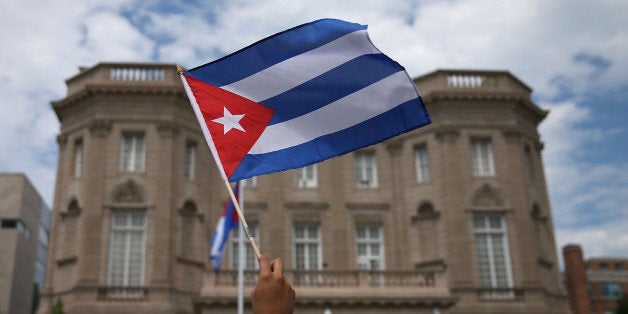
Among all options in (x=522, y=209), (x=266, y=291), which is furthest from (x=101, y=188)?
(x=266, y=291)

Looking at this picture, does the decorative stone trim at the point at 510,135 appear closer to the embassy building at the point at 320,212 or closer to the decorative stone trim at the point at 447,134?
the embassy building at the point at 320,212

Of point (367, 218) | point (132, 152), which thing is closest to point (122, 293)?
point (132, 152)

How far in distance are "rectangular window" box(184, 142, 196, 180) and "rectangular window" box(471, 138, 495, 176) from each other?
13306 mm

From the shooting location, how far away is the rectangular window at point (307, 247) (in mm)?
32219

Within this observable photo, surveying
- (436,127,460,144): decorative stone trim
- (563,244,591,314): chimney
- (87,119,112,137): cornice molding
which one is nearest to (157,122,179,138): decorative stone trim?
(87,119,112,137): cornice molding

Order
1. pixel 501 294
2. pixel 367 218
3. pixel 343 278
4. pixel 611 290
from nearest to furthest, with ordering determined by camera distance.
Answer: pixel 343 278 → pixel 501 294 → pixel 367 218 → pixel 611 290

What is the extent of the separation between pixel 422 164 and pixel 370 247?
4.78m

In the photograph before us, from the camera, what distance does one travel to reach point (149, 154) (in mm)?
31234

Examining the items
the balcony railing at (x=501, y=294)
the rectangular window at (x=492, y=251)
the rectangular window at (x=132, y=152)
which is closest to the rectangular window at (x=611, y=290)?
the rectangular window at (x=492, y=251)

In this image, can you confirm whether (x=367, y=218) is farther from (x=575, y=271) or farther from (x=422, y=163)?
(x=575, y=271)

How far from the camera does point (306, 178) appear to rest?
33.7 metres

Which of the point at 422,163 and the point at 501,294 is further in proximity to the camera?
the point at 422,163

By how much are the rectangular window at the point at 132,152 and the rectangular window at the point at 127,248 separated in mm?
2151

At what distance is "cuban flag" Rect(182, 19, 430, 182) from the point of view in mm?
8211
